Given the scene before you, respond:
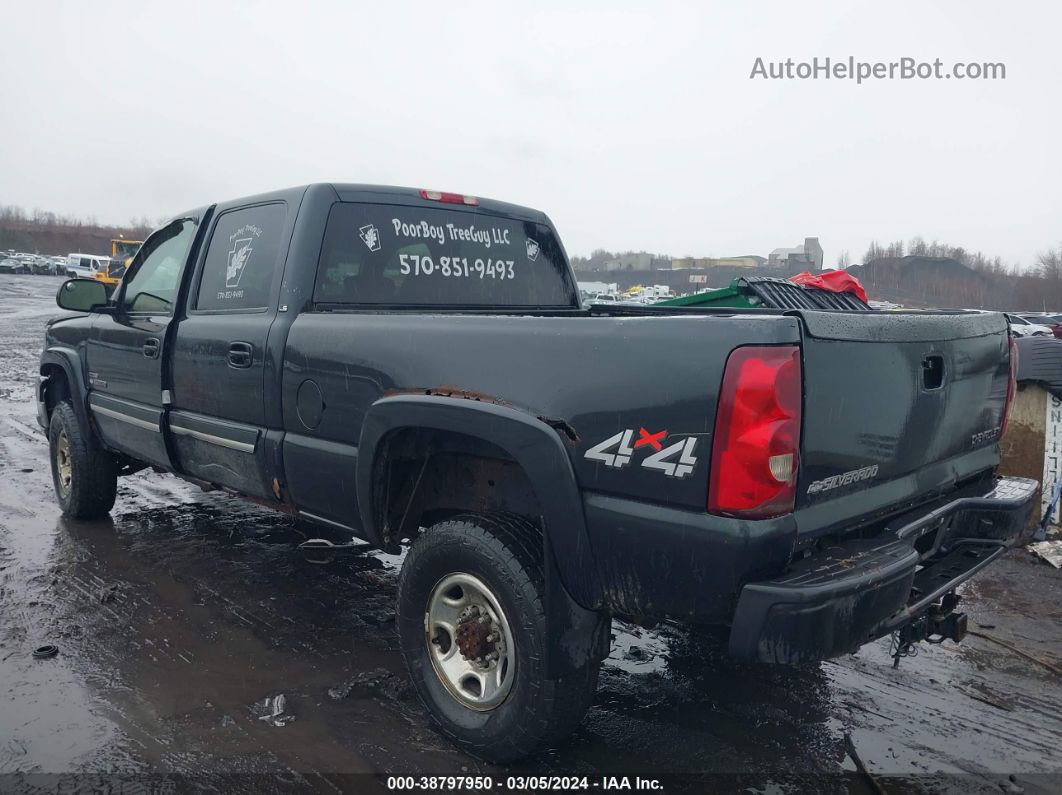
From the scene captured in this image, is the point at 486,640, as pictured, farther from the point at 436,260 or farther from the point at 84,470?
the point at 84,470

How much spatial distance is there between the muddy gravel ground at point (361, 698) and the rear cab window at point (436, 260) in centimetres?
169

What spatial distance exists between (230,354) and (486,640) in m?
1.92

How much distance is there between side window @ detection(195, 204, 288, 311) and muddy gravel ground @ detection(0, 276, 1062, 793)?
1.61m

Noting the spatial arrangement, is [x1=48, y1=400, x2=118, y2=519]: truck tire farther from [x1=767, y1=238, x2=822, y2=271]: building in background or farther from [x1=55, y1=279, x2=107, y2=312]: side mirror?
[x1=767, y1=238, x2=822, y2=271]: building in background

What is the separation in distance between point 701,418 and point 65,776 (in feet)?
8.07

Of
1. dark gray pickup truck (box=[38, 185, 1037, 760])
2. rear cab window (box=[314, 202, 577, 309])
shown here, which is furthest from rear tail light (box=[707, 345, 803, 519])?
rear cab window (box=[314, 202, 577, 309])

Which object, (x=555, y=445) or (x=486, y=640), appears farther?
(x=486, y=640)

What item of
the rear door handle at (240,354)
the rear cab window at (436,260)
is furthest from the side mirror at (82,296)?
the rear cab window at (436,260)

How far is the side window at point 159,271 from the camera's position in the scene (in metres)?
4.36

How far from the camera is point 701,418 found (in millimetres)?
2047

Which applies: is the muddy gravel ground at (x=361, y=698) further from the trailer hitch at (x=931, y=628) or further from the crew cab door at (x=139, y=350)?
the crew cab door at (x=139, y=350)

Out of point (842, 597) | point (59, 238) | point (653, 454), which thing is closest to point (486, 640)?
point (653, 454)

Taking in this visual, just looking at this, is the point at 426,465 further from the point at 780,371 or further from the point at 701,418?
the point at 780,371

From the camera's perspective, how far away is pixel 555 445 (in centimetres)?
231
